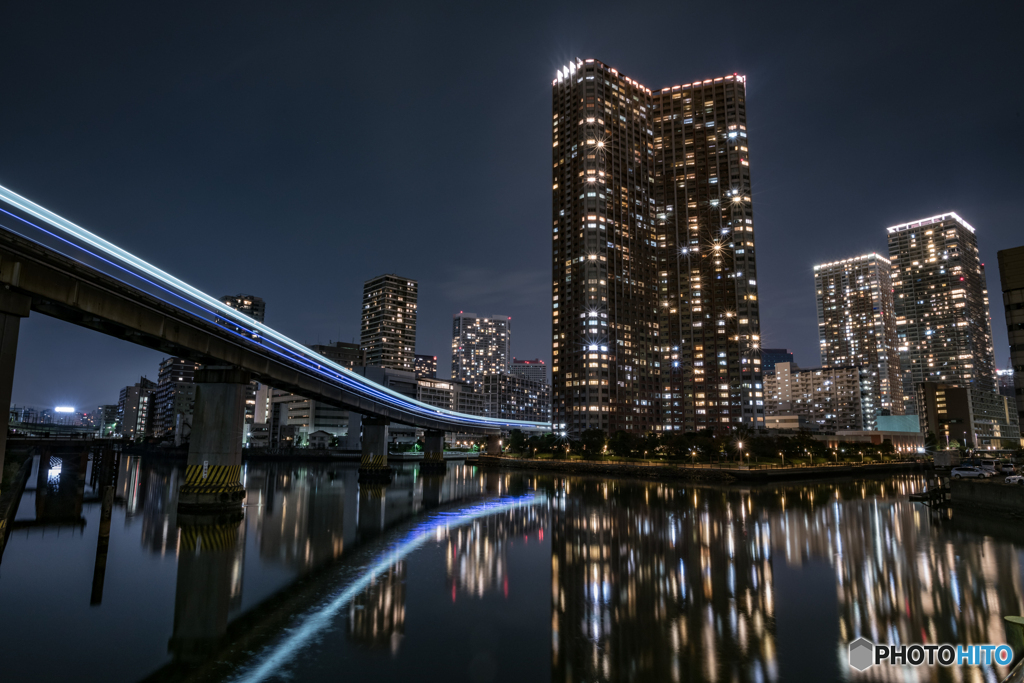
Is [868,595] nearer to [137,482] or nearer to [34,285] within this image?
[34,285]

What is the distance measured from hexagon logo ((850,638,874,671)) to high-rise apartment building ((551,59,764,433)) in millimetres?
143118

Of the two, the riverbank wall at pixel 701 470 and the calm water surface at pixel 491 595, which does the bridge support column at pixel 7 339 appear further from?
the riverbank wall at pixel 701 470

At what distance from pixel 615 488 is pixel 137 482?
6939cm

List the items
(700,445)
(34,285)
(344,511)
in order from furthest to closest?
(700,445) → (344,511) → (34,285)

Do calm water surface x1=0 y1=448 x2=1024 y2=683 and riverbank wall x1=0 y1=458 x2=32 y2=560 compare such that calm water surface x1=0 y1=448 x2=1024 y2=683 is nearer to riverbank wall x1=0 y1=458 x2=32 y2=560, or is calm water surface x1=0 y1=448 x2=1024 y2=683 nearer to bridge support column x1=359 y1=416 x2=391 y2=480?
riverbank wall x1=0 y1=458 x2=32 y2=560

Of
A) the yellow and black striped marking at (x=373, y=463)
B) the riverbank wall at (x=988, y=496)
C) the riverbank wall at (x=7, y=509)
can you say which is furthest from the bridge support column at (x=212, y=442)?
the riverbank wall at (x=988, y=496)

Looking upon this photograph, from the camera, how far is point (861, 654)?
57.5 ft

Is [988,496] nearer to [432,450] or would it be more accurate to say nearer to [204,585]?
[204,585]

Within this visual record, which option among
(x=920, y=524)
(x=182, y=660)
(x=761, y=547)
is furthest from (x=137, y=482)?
→ (x=920, y=524)

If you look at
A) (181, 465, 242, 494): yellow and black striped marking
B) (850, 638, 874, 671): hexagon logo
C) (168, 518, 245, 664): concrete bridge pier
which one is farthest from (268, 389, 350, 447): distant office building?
(850, 638, 874, 671): hexagon logo

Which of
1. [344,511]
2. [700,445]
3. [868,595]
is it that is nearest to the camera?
[868,595]

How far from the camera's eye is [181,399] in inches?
7490

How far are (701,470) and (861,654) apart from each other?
8016 centimetres

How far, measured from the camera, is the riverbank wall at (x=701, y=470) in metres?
90.9
